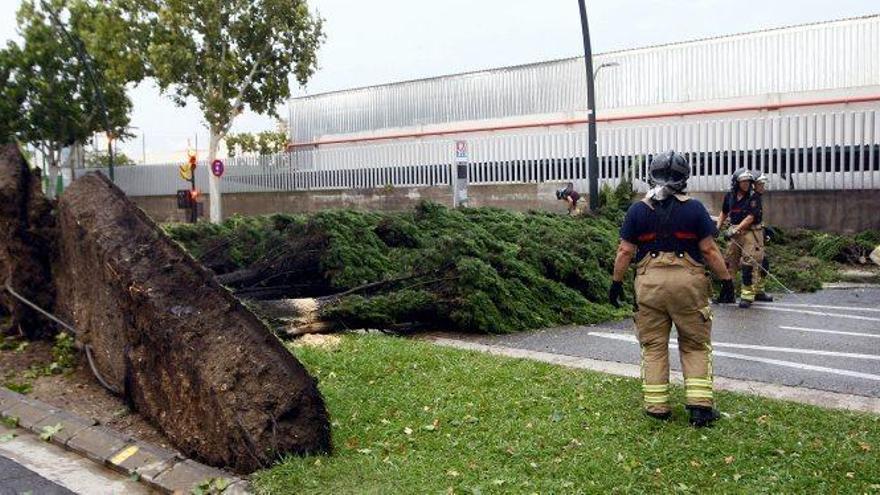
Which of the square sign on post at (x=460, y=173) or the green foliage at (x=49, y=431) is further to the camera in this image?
the square sign on post at (x=460, y=173)

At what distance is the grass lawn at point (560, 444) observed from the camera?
4629 millimetres

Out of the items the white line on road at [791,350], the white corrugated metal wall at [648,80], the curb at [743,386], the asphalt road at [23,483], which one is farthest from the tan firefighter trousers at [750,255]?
the white corrugated metal wall at [648,80]

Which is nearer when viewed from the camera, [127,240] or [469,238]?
[127,240]

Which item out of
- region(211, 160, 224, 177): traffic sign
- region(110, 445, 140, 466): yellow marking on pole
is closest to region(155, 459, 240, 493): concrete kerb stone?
region(110, 445, 140, 466): yellow marking on pole

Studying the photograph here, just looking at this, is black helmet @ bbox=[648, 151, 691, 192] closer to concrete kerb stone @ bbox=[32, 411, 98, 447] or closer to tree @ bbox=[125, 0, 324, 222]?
concrete kerb stone @ bbox=[32, 411, 98, 447]

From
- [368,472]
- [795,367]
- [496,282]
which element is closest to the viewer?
[368,472]

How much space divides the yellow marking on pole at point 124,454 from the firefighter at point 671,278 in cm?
330

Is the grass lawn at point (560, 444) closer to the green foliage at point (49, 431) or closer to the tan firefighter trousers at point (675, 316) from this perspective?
the tan firefighter trousers at point (675, 316)

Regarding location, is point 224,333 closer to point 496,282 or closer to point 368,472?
point 368,472

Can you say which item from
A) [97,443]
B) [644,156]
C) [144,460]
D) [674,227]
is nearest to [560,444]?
[674,227]

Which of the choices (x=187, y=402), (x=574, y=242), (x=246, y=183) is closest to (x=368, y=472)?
(x=187, y=402)

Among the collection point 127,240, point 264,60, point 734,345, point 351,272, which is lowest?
point 734,345

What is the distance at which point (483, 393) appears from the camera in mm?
6410

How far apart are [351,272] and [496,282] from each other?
1.59 meters
